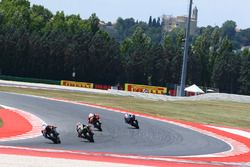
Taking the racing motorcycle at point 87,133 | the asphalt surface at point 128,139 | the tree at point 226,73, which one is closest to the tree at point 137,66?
the tree at point 226,73

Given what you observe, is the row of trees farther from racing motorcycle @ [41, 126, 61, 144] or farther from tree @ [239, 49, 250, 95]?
racing motorcycle @ [41, 126, 61, 144]

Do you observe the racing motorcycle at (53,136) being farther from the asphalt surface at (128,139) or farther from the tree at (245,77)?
the tree at (245,77)

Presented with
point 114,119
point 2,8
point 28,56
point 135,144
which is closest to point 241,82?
point 28,56

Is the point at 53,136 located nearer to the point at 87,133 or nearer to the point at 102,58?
the point at 87,133

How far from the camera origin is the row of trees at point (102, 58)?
98062 millimetres

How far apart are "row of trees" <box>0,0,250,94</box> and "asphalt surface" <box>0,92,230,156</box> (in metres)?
68.4

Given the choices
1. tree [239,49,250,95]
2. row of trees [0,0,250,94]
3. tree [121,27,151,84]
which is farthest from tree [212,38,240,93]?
tree [121,27,151,84]

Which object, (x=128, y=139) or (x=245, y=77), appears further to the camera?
(x=245, y=77)

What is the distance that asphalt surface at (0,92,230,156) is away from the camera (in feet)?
59.2

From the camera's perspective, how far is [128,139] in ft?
69.6

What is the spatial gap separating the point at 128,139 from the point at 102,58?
81893mm

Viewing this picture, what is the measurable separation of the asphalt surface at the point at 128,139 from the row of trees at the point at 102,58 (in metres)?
68.4

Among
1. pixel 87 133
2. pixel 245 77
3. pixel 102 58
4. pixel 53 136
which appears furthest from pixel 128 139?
pixel 245 77

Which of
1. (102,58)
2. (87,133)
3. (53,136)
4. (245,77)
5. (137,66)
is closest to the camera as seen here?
(53,136)
